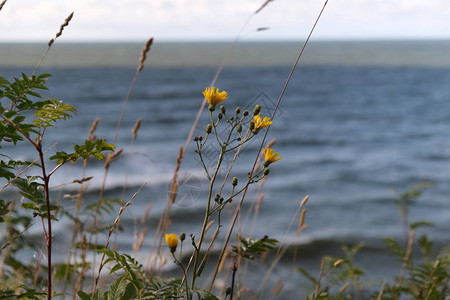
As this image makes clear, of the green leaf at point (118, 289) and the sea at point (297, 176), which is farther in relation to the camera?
the sea at point (297, 176)

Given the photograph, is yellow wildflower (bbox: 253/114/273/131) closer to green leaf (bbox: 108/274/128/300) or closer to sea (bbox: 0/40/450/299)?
sea (bbox: 0/40/450/299)

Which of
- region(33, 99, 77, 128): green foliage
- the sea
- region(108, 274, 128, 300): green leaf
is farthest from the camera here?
the sea

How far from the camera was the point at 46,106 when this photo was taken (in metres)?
1.31

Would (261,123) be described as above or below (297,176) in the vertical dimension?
above

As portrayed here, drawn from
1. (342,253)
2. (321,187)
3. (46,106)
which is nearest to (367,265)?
(342,253)

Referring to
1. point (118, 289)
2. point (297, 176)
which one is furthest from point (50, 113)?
point (297, 176)

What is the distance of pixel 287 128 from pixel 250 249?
14.1 metres

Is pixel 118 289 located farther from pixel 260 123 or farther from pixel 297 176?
pixel 297 176

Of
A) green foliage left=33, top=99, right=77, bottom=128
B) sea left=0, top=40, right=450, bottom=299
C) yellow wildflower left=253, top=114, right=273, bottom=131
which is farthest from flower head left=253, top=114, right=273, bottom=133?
green foliage left=33, top=99, right=77, bottom=128

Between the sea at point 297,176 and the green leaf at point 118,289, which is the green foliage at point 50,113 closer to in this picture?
the sea at point 297,176

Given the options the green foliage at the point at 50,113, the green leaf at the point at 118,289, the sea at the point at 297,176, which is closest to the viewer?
the green leaf at the point at 118,289

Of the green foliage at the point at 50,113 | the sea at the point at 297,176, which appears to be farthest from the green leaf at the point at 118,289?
the green foliage at the point at 50,113

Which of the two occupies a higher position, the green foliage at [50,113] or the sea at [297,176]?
the green foliage at [50,113]

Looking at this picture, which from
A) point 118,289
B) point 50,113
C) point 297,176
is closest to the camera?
point 118,289
